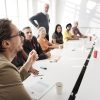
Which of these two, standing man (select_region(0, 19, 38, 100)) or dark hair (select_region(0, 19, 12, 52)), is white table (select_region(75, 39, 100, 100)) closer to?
standing man (select_region(0, 19, 38, 100))

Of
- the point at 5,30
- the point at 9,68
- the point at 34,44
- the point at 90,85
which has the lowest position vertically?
the point at 90,85

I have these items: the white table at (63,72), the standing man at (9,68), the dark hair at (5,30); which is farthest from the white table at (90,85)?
the dark hair at (5,30)

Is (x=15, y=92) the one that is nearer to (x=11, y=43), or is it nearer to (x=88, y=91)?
(x=11, y=43)

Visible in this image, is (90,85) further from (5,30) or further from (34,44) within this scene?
(34,44)

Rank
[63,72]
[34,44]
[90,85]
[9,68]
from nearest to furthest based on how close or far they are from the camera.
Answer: [9,68], [90,85], [63,72], [34,44]

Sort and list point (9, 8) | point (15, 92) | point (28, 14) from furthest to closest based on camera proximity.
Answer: point (28, 14) < point (9, 8) < point (15, 92)

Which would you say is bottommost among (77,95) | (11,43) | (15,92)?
(77,95)

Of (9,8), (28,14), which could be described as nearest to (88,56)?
(9,8)

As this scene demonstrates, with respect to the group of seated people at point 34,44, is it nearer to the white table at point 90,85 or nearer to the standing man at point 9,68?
the standing man at point 9,68

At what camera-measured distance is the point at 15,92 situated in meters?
0.93

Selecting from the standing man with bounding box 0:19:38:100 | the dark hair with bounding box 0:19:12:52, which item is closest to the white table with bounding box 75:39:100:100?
the standing man with bounding box 0:19:38:100

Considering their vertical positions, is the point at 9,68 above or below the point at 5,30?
below

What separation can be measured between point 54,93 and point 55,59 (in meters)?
1.23

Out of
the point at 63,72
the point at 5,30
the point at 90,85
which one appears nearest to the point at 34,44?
the point at 63,72
